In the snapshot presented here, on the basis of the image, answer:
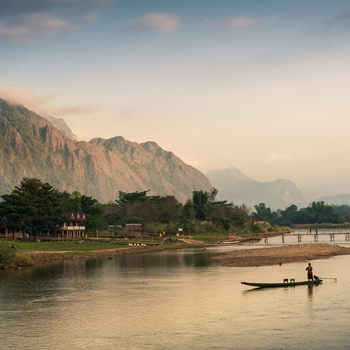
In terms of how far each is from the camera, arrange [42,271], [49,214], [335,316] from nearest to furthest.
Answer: [335,316], [42,271], [49,214]

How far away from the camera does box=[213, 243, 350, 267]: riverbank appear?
254 ft

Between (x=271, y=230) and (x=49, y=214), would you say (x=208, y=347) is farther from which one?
(x=271, y=230)

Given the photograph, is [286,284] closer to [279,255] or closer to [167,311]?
[167,311]

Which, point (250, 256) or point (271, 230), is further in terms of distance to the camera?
point (271, 230)

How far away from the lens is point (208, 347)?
1176 inches

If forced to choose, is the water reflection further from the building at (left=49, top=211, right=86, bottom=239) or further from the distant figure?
the building at (left=49, top=211, right=86, bottom=239)

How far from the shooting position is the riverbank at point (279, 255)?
254ft

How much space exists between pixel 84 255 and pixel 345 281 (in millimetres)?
48088

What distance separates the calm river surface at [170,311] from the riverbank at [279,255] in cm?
1097

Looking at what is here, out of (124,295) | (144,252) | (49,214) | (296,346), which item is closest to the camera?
(296,346)

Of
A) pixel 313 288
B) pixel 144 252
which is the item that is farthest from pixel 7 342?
pixel 144 252

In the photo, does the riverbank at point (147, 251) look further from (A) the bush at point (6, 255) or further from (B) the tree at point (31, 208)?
(B) the tree at point (31, 208)

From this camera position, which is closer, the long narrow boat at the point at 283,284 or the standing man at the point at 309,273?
the long narrow boat at the point at 283,284

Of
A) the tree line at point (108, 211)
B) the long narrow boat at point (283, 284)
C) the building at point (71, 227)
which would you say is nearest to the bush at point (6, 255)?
the tree line at point (108, 211)
